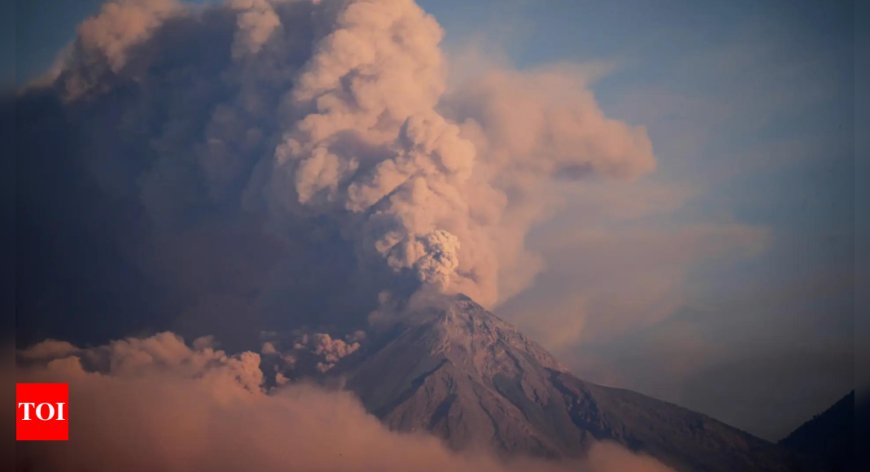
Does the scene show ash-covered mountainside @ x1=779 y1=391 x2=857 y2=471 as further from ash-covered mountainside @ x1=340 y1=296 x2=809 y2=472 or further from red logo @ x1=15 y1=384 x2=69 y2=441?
red logo @ x1=15 y1=384 x2=69 y2=441

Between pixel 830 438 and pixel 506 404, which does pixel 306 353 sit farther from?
pixel 830 438

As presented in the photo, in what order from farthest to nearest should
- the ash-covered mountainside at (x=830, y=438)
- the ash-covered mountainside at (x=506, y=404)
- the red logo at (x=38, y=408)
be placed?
the ash-covered mountainside at (x=506, y=404) < the ash-covered mountainside at (x=830, y=438) < the red logo at (x=38, y=408)

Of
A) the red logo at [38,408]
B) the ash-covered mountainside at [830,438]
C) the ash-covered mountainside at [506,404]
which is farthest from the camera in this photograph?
the ash-covered mountainside at [506,404]

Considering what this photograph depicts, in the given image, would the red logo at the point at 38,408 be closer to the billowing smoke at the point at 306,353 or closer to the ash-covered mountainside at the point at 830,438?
the billowing smoke at the point at 306,353

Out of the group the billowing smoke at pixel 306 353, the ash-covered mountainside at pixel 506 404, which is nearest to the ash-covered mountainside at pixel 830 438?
the ash-covered mountainside at pixel 506 404

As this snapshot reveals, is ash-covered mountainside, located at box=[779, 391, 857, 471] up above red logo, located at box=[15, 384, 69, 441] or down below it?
below

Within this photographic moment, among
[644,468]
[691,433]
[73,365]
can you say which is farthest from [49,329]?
[691,433]

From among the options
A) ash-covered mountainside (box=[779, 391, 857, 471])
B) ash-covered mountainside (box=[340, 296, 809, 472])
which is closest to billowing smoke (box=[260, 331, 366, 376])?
ash-covered mountainside (box=[340, 296, 809, 472])
